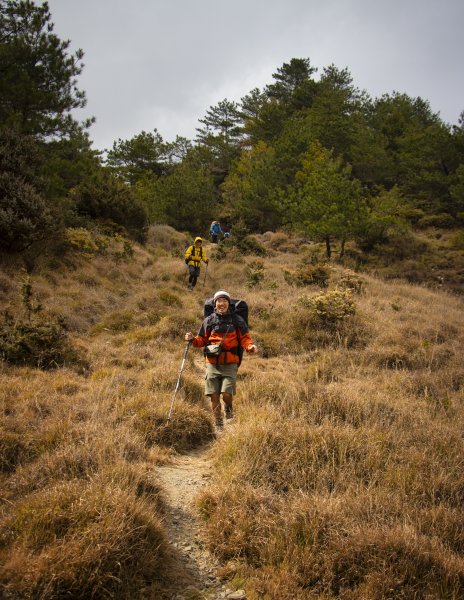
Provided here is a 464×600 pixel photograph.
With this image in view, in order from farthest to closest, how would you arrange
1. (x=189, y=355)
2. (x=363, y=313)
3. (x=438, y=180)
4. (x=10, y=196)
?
(x=438, y=180), (x=10, y=196), (x=363, y=313), (x=189, y=355)

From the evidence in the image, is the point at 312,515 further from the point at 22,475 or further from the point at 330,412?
the point at 22,475

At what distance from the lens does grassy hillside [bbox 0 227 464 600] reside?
2.66 meters

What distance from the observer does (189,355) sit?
8070 millimetres

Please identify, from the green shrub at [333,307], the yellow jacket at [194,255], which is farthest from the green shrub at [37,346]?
the yellow jacket at [194,255]

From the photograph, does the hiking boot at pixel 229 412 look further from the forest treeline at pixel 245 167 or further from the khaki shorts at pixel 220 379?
the forest treeline at pixel 245 167

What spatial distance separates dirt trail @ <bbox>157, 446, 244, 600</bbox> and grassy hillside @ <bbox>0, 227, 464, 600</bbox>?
0.10 meters

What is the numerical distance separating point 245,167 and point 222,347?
25.4 m

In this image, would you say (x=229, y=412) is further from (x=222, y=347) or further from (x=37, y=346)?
(x=37, y=346)

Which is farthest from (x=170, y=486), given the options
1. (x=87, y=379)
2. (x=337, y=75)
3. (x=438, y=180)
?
(x=337, y=75)

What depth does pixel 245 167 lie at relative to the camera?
2878 centimetres

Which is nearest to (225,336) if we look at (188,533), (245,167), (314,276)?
(188,533)

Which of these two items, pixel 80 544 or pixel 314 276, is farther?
pixel 314 276

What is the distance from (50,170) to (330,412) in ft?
38.3

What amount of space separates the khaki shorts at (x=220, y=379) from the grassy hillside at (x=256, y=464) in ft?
1.12
